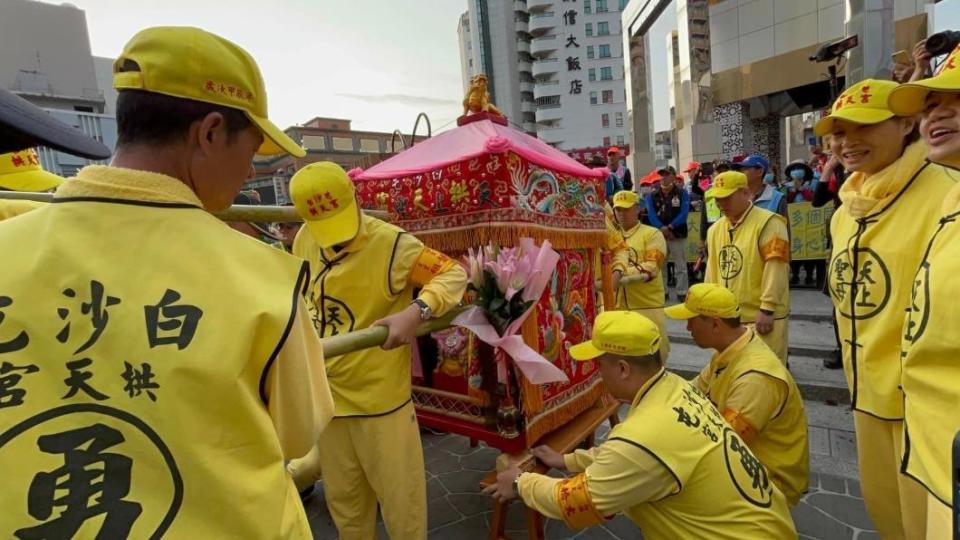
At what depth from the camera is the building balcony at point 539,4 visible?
55.1 meters

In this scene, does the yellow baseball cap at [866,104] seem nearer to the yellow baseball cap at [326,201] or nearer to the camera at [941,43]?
the camera at [941,43]

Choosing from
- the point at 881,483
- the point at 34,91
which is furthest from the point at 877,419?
the point at 34,91

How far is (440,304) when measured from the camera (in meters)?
2.23

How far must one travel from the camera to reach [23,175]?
7.36 ft

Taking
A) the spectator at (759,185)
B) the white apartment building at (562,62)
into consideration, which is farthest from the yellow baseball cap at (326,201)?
the white apartment building at (562,62)

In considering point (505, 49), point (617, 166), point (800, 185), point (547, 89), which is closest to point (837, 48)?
point (800, 185)

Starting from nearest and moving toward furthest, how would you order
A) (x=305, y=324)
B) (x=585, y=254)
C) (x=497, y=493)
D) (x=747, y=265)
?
(x=305, y=324) → (x=497, y=493) → (x=585, y=254) → (x=747, y=265)

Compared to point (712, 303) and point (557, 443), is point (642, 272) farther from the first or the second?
point (557, 443)

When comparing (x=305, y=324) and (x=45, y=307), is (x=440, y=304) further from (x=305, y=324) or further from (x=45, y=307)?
(x=45, y=307)

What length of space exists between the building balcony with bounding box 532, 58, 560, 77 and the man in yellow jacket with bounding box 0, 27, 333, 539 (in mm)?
59959

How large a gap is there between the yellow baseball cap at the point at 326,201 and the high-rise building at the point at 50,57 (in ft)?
81.9

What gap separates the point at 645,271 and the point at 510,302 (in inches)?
123

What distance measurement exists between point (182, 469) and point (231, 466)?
8cm

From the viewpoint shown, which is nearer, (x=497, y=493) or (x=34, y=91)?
(x=497, y=493)
